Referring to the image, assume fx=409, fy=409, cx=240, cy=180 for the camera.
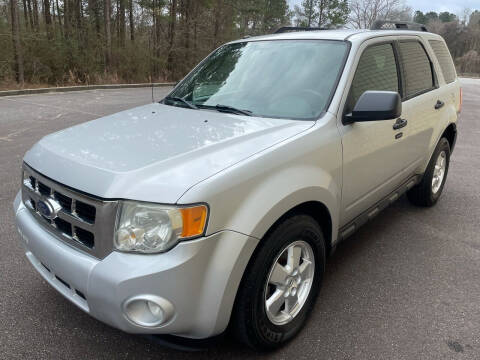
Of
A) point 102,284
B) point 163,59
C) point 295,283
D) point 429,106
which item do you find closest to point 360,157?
point 295,283

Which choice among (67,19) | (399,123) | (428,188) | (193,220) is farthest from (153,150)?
(67,19)

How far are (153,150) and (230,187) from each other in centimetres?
54

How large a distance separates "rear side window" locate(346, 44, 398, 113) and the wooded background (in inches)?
593

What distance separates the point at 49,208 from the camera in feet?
6.93

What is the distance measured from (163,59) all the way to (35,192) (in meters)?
21.8

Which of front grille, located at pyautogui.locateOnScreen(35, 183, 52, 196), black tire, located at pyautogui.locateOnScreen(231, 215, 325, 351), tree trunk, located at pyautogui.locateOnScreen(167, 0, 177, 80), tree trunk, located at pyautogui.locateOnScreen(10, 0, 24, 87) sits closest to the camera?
black tire, located at pyautogui.locateOnScreen(231, 215, 325, 351)

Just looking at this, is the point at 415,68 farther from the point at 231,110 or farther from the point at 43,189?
the point at 43,189

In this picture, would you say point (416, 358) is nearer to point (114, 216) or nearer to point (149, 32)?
point (114, 216)

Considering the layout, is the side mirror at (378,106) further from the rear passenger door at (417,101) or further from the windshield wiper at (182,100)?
the windshield wiper at (182,100)

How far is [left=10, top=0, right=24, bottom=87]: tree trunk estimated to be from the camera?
15.3 metres

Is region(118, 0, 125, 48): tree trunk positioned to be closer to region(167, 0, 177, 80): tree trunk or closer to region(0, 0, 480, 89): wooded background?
region(0, 0, 480, 89): wooded background

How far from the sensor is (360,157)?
2814mm

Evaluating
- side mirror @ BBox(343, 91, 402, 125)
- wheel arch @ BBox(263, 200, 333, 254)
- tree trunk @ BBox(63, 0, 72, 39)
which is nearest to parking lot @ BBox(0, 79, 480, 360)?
wheel arch @ BBox(263, 200, 333, 254)

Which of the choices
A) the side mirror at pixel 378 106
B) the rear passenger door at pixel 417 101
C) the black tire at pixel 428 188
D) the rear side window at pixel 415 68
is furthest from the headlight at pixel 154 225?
the black tire at pixel 428 188
